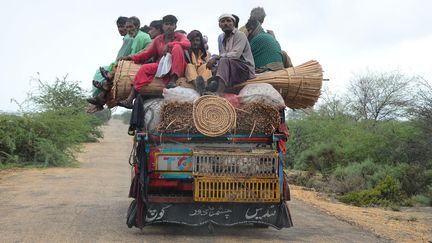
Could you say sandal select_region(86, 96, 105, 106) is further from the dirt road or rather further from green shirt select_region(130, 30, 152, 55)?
the dirt road

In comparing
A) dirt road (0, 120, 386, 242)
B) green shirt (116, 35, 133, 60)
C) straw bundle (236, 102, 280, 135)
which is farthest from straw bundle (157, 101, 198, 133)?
green shirt (116, 35, 133, 60)

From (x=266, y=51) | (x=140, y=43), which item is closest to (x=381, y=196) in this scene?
→ (x=266, y=51)

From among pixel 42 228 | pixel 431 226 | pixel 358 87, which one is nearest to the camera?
pixel 42 228

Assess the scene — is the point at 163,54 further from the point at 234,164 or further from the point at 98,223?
the point at 98,223

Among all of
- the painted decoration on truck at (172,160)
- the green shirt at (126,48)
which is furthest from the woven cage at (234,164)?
the green shirt at (126,48)

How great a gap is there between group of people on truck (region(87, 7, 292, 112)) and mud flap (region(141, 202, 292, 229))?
56.7 inches

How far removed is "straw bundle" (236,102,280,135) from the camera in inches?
287

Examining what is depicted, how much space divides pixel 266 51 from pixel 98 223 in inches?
134

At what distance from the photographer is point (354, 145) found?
2194cm

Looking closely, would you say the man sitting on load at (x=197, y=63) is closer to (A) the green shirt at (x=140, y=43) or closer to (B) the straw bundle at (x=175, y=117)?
(B) the straw bundle at (x=175, y=117)

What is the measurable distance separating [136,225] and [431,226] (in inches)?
216

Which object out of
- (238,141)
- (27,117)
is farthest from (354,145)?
(238,141)

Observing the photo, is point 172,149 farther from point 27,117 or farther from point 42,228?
point 27,117

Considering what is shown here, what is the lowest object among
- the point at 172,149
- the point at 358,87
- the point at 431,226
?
the point at 431,226
